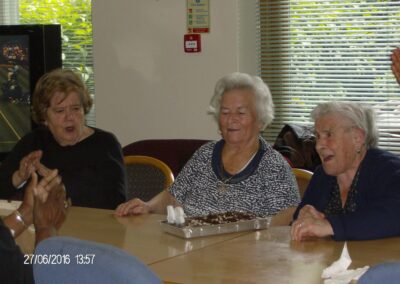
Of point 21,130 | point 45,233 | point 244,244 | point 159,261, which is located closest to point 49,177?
point 45,233

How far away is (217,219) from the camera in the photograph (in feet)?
9.74

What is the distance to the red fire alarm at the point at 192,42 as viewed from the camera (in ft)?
16.9

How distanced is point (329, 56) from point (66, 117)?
1.77 metres

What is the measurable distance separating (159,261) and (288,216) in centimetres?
97

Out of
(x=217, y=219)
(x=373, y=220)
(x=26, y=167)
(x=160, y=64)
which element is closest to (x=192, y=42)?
(x=160, y=64)

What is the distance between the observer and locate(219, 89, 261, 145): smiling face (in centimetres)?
361

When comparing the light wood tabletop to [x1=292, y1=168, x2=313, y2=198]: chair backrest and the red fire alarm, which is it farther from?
the red fire alarm

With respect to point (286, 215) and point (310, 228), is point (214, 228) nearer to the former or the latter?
point (310, 228)

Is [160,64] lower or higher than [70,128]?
higher

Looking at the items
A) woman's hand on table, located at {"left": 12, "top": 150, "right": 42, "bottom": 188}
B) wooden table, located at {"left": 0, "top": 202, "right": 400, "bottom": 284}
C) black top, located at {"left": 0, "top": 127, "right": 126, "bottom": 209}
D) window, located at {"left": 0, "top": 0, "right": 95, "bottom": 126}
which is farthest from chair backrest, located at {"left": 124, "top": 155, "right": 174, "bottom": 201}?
window, located at {"left": 0, "top": 0, "right": 95, "bottom": 126}

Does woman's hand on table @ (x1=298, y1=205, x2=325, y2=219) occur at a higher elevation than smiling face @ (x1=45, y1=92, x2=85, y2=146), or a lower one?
lower

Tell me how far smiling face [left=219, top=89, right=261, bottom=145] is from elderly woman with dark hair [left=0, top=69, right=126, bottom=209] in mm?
583

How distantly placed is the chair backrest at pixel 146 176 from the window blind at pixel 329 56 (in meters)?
1.25
